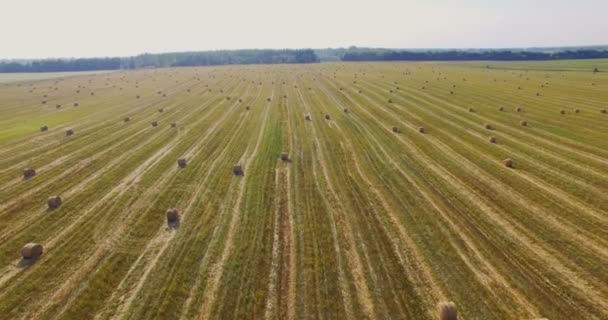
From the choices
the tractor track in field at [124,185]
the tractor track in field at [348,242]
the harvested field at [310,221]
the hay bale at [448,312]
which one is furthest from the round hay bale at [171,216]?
the hay bale at [448,312]

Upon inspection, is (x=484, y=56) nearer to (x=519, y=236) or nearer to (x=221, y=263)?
(x=519, y=236)

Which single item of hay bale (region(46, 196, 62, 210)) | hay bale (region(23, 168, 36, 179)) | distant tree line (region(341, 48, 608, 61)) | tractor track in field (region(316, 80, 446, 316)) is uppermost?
distant tree line (region(341, 48, 608, 61))

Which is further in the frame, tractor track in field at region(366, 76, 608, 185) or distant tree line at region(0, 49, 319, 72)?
distant tree line at region(0, 49, 319, 72)

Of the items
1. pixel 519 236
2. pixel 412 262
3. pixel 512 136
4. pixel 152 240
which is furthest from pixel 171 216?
pixel 512 136

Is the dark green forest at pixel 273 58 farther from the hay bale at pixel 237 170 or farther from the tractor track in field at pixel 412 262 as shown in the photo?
the tractor track in field at pixel 412 262

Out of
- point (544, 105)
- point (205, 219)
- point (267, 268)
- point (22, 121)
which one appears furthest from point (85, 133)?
point (544, 105)

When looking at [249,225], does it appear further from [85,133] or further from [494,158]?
[85,133]

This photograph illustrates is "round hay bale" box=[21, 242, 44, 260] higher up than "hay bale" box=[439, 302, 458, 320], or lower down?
higher up

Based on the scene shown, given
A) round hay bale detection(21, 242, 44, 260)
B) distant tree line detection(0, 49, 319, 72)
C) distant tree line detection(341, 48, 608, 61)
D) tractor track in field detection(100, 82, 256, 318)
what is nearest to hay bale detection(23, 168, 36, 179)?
round hay bale detection(21, 242, 44, 260)

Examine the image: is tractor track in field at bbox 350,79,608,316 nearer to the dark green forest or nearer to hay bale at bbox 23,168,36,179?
hay bale at bbox 23,168,36,179
